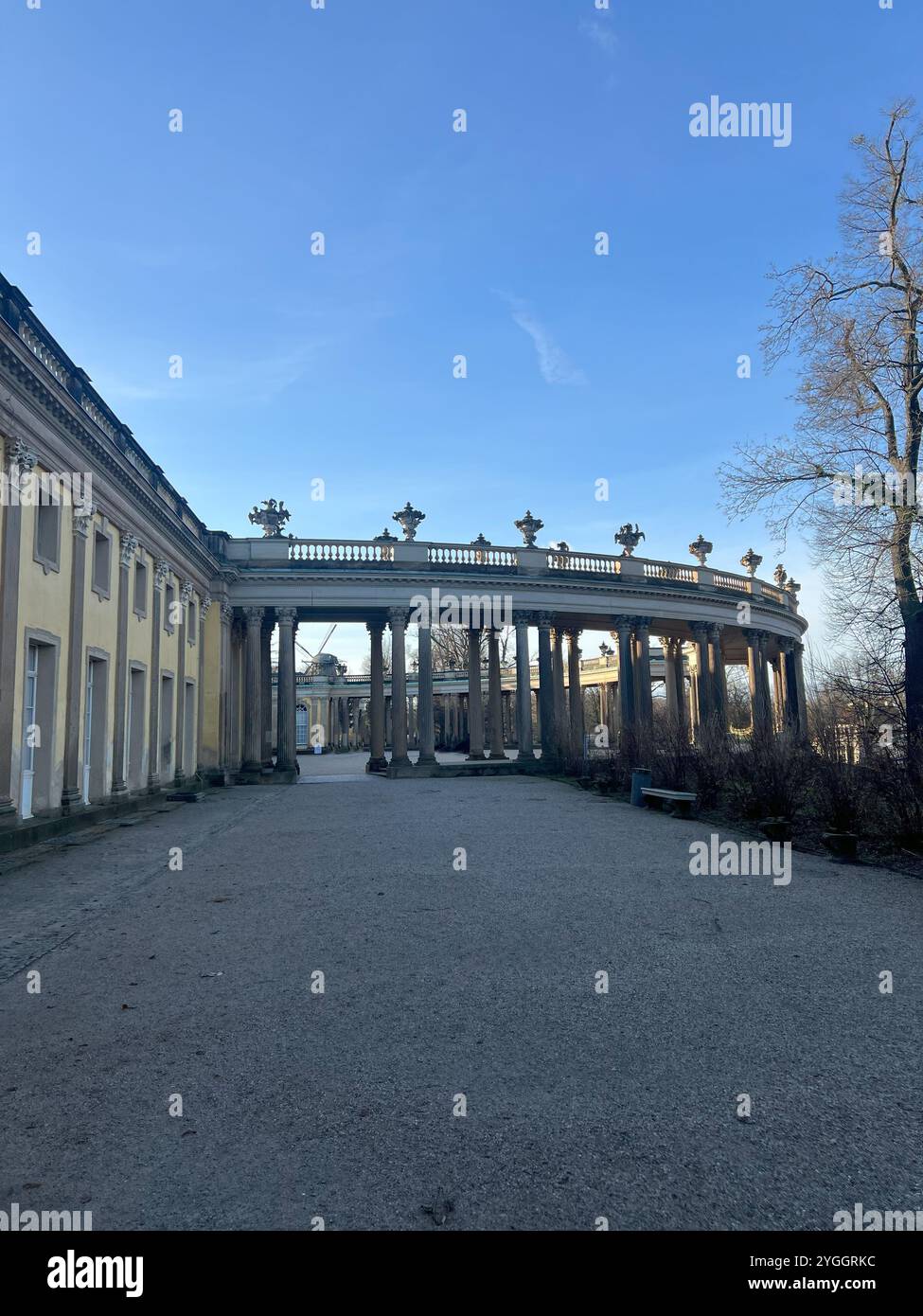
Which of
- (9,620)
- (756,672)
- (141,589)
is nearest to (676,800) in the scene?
(9,620)

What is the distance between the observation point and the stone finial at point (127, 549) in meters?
18.5

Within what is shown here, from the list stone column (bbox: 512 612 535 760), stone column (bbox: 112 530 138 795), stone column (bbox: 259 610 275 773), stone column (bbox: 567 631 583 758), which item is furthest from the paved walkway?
stone column (bbox: 567 631 583 758)

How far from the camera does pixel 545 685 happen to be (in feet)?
106

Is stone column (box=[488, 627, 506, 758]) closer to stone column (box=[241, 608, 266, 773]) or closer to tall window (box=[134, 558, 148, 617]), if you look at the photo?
stone column (box=[241, 608, 266, 773])

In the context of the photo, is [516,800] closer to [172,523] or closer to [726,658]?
[172,523]

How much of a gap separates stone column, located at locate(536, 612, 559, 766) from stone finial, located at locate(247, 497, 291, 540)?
1098 cm

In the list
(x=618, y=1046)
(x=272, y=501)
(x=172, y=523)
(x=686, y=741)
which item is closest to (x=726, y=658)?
(x=272, y=501)

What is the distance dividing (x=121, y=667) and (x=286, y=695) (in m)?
11.8

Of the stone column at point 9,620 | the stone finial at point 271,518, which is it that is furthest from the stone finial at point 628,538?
the stone column at point 9,620

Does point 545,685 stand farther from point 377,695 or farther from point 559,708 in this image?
point 377,695

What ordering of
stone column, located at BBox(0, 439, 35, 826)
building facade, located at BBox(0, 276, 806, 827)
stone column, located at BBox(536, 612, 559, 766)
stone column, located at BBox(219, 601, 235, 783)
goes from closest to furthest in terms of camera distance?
1. stone column, located at BBox(0, 439, 35, 826)
2. building facade, located at BBox(0, 276, 806, 827)
3. stone column, located at BBox(219, 601, 235, 783)
4. stone column, located at BBox(536, 612, 559, 766)

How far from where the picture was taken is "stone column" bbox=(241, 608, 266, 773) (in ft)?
95.5

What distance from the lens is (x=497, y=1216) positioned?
2.86 m

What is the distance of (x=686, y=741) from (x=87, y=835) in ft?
41.3
